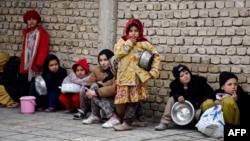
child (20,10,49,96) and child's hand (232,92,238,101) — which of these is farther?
child (20,10,49,96)

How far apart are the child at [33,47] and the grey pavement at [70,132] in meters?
1.49

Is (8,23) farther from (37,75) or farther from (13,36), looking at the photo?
(37,75)

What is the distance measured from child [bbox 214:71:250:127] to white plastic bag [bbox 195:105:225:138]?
13cm

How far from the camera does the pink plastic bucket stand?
8.85 meters

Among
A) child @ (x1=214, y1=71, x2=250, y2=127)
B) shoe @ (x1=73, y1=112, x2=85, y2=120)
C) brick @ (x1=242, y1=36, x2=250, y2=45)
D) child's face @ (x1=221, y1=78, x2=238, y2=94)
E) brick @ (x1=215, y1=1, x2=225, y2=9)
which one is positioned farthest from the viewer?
shoe @ (x1=73, y1=112, x2=85, y2=120)

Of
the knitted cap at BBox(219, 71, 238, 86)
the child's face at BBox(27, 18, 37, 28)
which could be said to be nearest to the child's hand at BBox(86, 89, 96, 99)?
the knitted cap at BBox(219, 71, 238, 86)

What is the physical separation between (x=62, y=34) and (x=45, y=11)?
641 mm

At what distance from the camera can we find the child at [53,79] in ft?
29.9

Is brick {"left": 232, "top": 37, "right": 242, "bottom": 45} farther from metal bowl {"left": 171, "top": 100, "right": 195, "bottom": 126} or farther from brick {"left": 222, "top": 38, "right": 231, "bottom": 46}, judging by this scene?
metal bowl {"left": 171, "top": 100, "right": 195, "bottom": 126}

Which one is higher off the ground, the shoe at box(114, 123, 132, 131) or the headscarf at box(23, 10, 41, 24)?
the headscarf at box(23, 10, 41, 24)

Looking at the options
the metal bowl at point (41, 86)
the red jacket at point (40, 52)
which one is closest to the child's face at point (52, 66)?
the metal bowl at point (41, 86)

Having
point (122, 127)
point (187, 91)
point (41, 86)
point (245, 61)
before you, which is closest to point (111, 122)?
point (122, 127)

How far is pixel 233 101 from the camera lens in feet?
21.5

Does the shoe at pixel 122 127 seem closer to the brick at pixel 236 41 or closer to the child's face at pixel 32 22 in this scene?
the brick at pixel 236 41
